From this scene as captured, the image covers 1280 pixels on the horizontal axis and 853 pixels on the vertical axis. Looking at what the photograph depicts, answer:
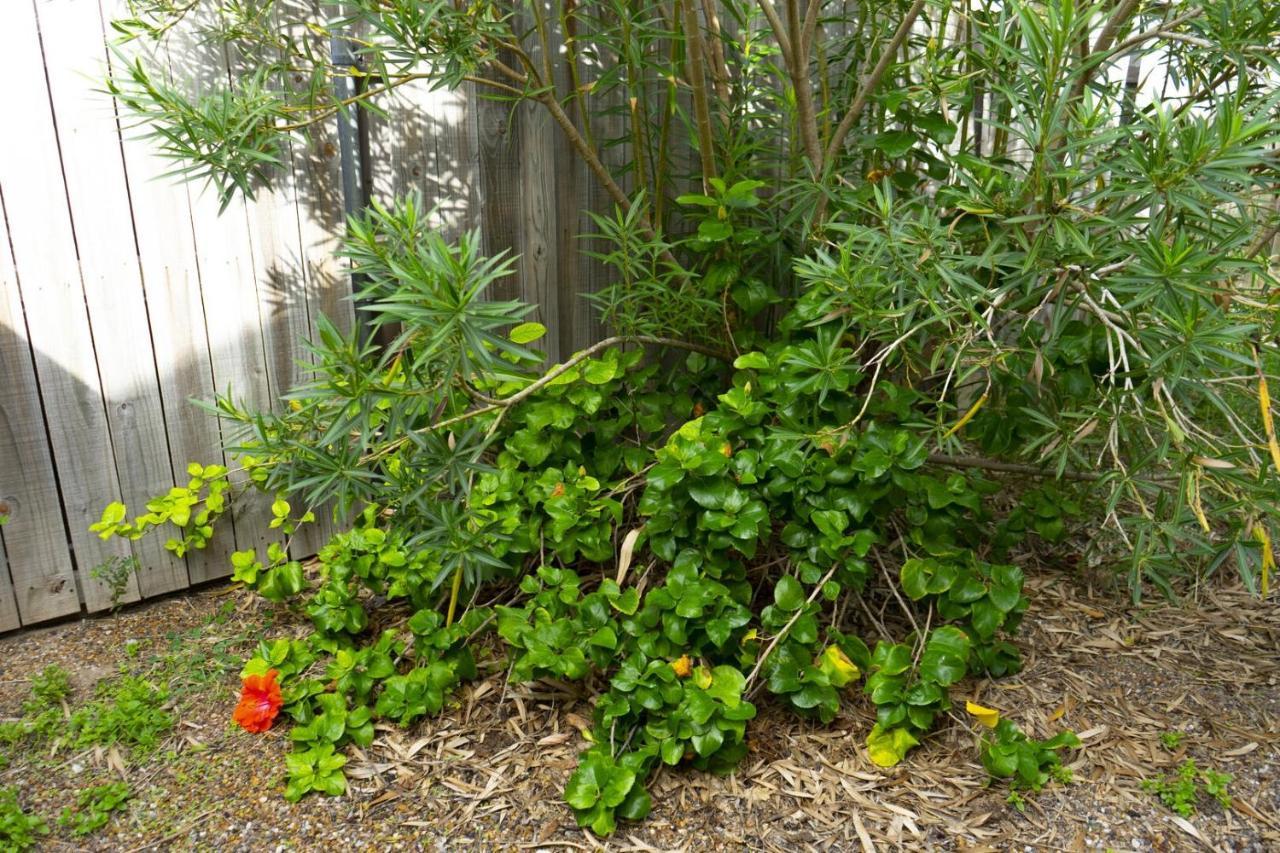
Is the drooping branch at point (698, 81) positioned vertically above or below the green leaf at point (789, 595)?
above

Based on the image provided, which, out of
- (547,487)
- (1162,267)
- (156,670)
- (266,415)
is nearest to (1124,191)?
(1162,267)

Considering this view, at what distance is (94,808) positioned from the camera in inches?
81.0

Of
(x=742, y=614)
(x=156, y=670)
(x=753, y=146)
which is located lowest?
(x=156, y=670)

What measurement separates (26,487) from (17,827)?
37.0 inches

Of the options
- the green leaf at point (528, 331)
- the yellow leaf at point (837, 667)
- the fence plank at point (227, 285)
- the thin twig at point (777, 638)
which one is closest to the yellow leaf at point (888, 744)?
the yellow leaf at point (837, 667)

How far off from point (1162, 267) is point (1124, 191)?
16 centimetres

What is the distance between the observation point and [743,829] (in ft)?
6.81

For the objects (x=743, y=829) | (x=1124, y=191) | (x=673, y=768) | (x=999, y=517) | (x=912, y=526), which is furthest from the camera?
(x=999, y=517)

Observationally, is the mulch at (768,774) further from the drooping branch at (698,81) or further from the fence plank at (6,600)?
the drooping branch at (698,81)

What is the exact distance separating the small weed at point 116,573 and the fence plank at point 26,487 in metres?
0.07

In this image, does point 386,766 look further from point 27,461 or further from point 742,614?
point 27,461

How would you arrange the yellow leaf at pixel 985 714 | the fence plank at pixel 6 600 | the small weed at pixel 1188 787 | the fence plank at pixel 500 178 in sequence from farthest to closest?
the fence plank at pixel 500 178
the fence plank at pixel 6 600
the yellow leaf at pixel 985 714
the small weed at pixel 1188 787

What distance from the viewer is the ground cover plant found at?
1.94 meters

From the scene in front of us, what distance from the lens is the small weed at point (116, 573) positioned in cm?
265
